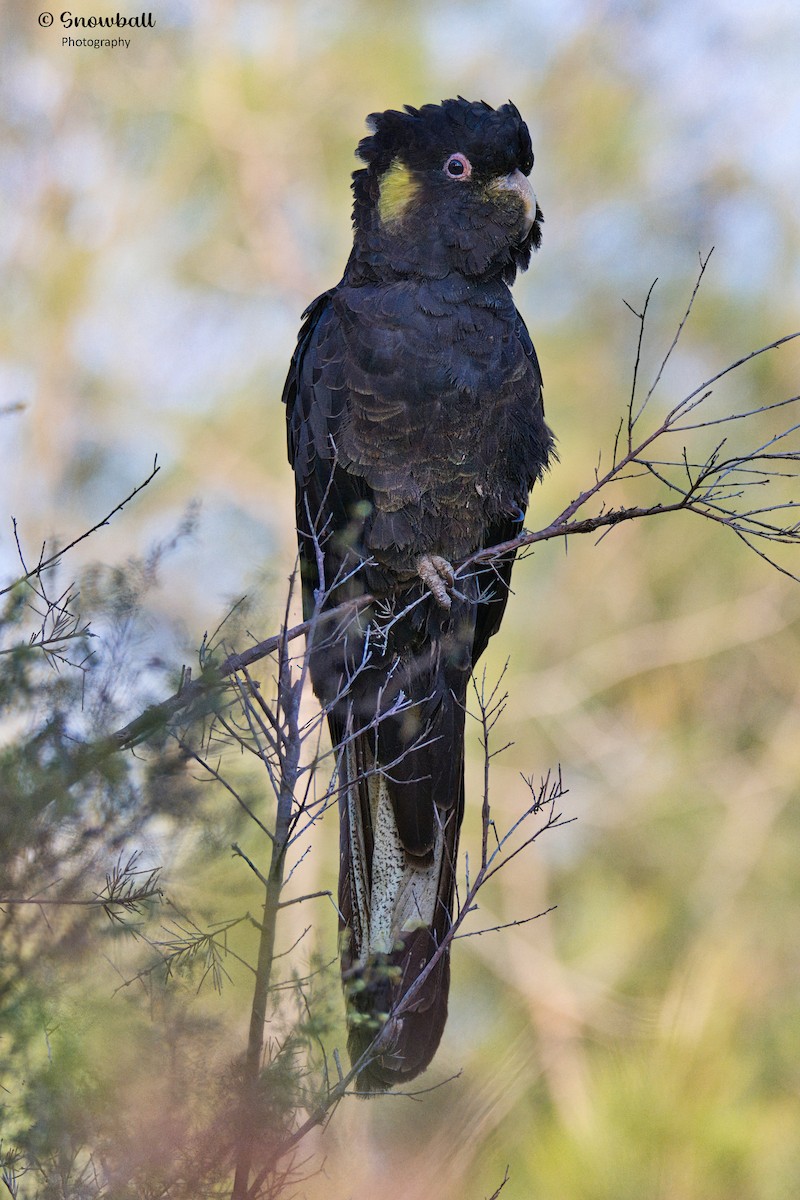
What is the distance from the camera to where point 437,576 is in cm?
320

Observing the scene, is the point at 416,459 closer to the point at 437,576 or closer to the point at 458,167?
the point at 437,576

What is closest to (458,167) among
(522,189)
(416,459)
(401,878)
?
(522,189)

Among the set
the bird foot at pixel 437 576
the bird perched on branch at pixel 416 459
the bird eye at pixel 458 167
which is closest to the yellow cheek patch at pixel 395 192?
the bird perched on branch at pixel 416 459

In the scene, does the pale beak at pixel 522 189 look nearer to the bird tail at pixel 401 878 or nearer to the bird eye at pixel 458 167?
the bird eye at pixel 458 167

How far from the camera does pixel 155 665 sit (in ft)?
6.35

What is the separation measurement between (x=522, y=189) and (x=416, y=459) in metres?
0.89

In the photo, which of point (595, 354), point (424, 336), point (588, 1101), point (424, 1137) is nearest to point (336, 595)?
point (424, 336)

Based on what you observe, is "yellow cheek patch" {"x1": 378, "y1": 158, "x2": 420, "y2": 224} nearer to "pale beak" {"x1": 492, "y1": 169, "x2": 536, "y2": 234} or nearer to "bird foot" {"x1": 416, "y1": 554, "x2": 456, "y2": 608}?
"pale beak" {"x1": 492, "y1": 169, "x2": 536, "y2": 234}

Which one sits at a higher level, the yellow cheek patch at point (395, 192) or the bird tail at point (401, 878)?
the yellow cheek patch at point (395, 192)

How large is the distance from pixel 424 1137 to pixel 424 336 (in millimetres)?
3558

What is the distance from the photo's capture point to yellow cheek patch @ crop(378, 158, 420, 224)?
334cm

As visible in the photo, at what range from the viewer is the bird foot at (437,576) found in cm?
318

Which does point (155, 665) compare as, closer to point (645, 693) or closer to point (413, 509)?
point (413, 509)

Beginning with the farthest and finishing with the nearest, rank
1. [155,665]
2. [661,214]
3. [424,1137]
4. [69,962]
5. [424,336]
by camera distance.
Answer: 1. [661,214]
2. [424,1137]
3. [424,336]
4. [155,665]
5. [69,962]
